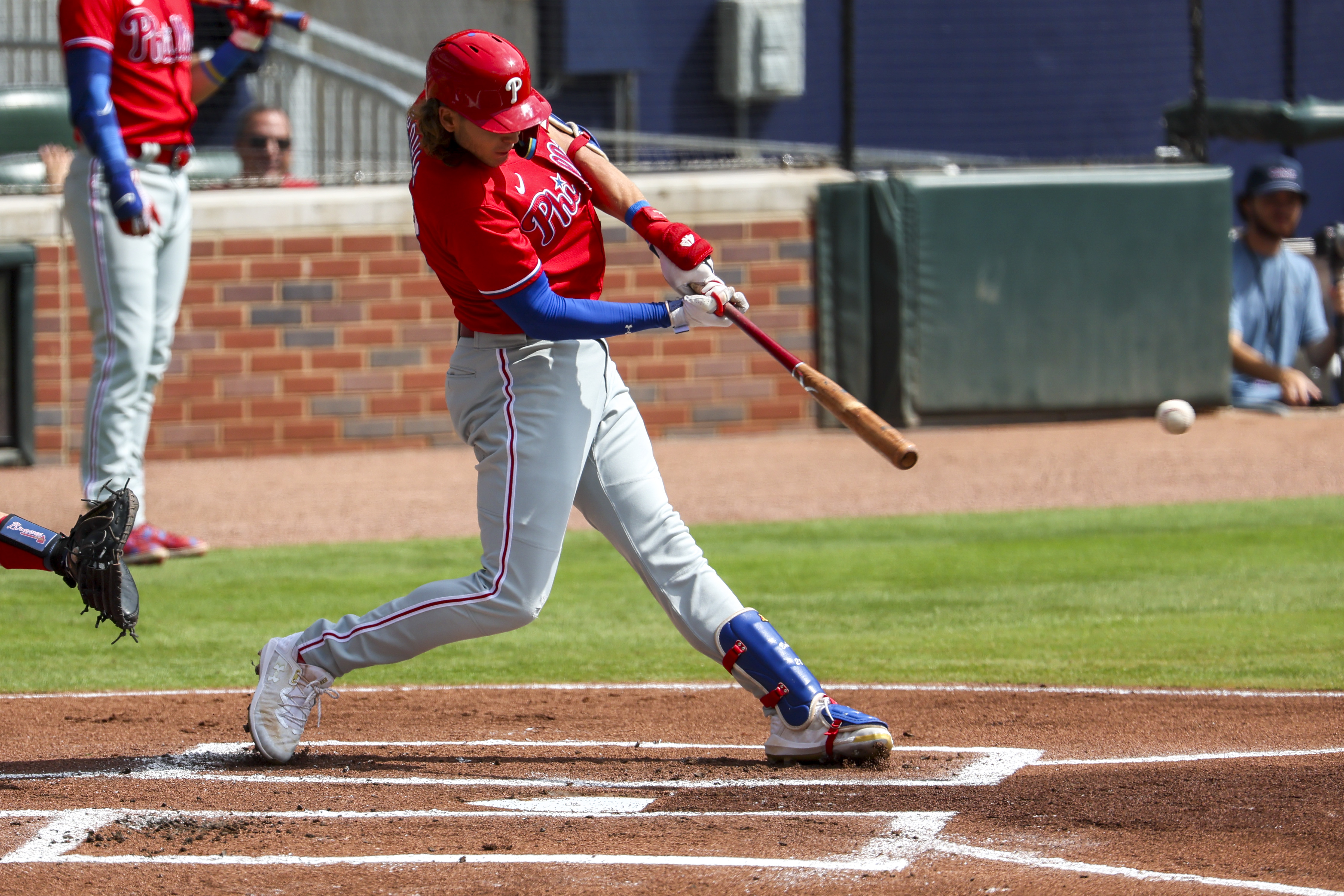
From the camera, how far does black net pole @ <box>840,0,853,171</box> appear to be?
10422 mm

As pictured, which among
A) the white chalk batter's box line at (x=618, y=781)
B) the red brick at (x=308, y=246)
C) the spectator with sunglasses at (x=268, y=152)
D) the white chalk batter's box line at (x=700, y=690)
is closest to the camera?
the white chalk batter's box line at (x=618, y=781)

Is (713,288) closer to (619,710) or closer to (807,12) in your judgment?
(619,710)

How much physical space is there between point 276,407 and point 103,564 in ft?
20.0

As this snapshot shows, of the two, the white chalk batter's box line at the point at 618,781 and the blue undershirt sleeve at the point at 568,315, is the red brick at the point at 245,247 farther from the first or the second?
the blue undershirt sleeve at the point at 568,315

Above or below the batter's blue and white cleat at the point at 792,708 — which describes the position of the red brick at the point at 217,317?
above

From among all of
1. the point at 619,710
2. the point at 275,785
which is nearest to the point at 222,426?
the point at 619,710

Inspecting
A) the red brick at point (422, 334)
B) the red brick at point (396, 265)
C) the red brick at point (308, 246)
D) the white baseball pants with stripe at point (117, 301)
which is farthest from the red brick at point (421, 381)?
the white baseball pants with stripe at point (117, 301)

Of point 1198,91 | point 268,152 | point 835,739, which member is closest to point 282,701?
point 835,739

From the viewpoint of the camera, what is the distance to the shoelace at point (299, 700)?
160 inches

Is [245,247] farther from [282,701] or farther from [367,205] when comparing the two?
[282,701]

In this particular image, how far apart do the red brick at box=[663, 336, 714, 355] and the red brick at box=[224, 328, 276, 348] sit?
2.27m

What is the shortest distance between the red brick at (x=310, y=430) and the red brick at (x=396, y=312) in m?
0.67

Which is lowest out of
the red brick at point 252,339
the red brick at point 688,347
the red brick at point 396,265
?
the red brick at point 688,347

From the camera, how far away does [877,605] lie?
251 inches
